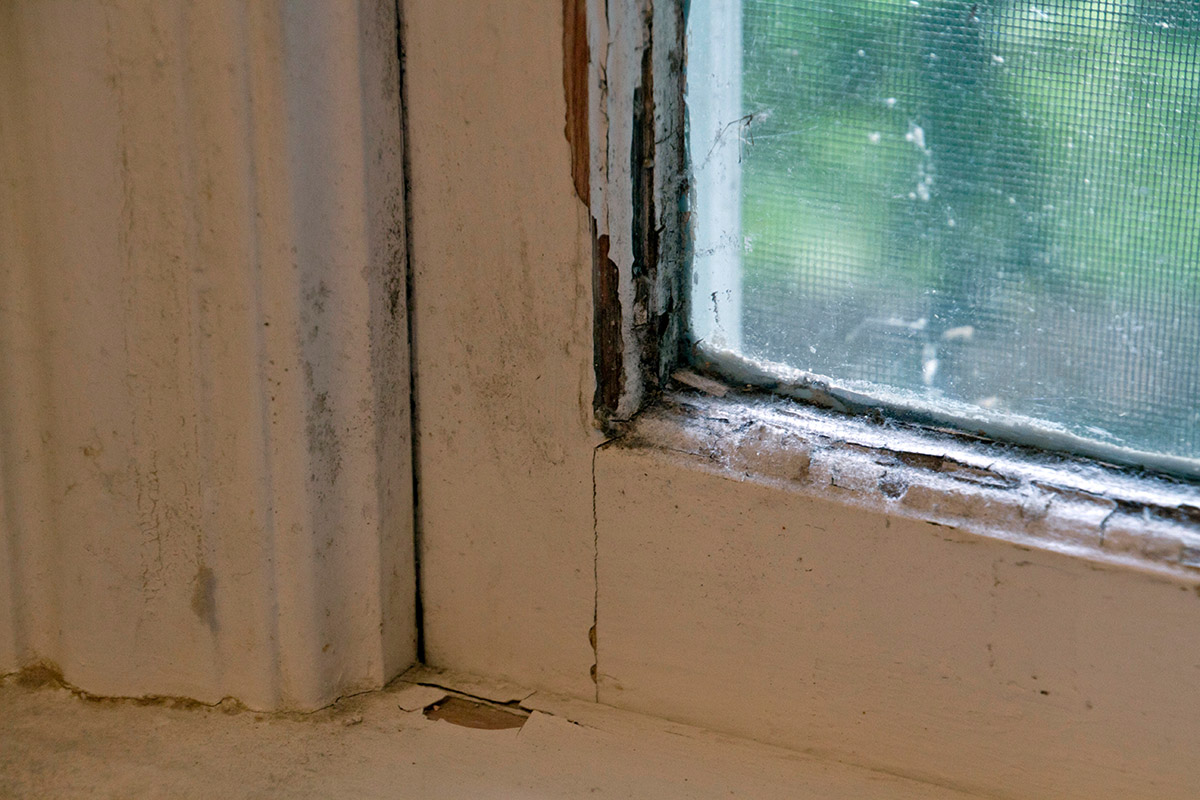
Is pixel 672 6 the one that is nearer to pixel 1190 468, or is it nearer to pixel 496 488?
pixel 496 488

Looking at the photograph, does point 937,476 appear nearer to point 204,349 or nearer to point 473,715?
point 473,715

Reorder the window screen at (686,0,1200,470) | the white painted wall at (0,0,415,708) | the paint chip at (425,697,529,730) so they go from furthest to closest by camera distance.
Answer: the paint chip at (425,697,529,730) < the white painted wall at (0,0,415,708) < the window screen at (686,0,1200,470)

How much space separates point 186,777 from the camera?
1.35 m

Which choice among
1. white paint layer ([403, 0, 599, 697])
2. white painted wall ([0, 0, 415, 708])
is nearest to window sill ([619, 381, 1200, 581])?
white paint layer ([403, 0, 599, 697])

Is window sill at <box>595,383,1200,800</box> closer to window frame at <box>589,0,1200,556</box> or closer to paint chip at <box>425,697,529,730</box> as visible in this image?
window frame at <box>589,0,1200,556</box>

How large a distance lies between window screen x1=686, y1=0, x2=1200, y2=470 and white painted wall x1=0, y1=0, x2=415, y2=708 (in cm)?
39

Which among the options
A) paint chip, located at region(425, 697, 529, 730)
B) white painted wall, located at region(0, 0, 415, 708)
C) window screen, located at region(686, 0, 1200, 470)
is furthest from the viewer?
paint chip, located at region(425, 697, 529, 730)

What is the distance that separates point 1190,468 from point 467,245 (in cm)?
77

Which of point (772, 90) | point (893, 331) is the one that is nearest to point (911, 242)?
point (893, 331)

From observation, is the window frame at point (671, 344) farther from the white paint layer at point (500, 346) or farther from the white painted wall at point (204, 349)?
the white painted wall at point (204, 349)

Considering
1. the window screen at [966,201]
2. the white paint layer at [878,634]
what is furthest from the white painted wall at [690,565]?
the window screen at [966,201]

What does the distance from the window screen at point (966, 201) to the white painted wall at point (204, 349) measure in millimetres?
391

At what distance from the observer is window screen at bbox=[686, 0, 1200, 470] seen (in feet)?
3.78

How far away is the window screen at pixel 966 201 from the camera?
3.78ft
